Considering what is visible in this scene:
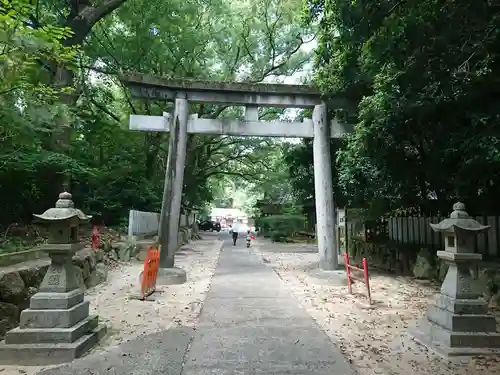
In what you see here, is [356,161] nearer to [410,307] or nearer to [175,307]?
[410,307]

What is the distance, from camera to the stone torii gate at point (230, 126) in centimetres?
1014

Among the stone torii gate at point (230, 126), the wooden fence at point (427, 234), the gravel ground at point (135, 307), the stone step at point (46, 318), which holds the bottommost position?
the gravel ground at point (135, 307)

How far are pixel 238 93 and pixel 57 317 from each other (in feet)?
24.4

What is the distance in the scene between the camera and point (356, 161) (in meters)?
9.74

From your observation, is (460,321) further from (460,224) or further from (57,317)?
(57,317)

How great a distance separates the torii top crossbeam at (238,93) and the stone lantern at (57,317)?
220 inches

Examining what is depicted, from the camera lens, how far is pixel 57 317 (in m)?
4.87

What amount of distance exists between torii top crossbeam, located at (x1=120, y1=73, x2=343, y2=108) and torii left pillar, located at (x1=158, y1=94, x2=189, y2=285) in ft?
0.99

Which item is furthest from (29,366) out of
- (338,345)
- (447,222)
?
(447,222)

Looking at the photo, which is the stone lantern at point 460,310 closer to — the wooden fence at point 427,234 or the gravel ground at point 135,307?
the gravel ground at point 135,307

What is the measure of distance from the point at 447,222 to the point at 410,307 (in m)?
2.73

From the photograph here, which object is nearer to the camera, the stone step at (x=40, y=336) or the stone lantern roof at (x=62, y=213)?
the stone step at (x=40, y=336)

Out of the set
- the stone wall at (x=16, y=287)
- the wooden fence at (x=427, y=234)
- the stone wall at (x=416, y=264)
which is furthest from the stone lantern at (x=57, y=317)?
the wooden fence at (x=427, y=234)

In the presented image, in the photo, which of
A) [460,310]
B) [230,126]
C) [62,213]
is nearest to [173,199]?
[230,126]
